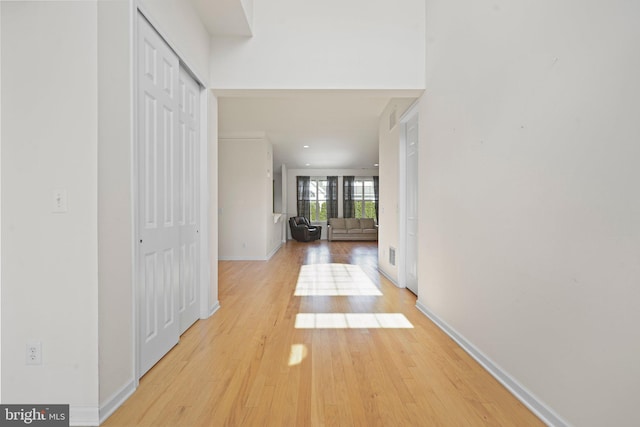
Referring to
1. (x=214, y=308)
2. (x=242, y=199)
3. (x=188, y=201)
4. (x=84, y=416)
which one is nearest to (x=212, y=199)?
(x=188, y=201)

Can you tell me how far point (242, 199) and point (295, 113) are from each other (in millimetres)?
2440

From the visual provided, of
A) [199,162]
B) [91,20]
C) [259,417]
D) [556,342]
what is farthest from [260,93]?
[556,342]

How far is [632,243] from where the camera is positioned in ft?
4.18

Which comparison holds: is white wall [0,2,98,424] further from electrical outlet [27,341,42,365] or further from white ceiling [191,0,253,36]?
white ceiling [191,0,253,36]

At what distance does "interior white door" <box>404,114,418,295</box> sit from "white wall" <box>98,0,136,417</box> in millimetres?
3221

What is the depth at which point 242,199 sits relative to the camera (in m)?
7.35

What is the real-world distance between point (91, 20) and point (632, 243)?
2.50 m

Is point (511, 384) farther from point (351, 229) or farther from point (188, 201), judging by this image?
point (351, 229)

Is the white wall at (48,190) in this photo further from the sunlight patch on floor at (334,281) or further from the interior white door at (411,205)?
the interior white door at (411,205)

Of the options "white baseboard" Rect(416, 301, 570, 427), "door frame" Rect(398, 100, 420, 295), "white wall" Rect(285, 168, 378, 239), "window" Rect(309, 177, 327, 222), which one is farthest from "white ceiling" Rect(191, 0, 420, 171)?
"window" Rect(309, 177, 327, 222)

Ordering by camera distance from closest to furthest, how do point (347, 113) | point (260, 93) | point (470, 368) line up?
point (470, 368) → point (260, 93) → point (347, 113)

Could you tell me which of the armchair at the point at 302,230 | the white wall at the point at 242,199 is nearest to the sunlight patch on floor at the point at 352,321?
the white wall at the point at 242,199

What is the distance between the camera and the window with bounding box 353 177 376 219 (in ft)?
42.3

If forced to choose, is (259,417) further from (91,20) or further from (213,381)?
(91,20)
